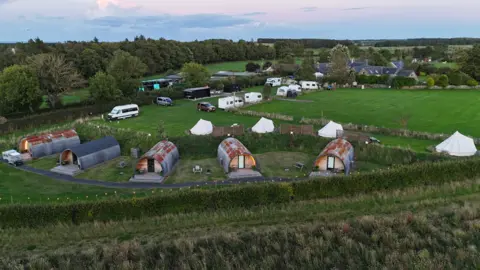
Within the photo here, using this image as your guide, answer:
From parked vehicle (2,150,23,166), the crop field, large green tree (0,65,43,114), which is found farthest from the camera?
large green tree (0,65,43,114)

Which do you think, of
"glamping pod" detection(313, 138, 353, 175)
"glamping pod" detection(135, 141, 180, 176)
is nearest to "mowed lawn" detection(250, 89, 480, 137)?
"glamping pod" detection(313, 138, 353, 175)

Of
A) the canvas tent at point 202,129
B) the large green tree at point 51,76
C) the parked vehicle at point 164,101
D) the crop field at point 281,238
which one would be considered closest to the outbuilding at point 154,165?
the crop field at point 281,238

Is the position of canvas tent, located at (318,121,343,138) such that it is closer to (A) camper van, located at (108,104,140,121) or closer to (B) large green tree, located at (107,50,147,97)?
(A) camper van, located at (108,104,140,121)

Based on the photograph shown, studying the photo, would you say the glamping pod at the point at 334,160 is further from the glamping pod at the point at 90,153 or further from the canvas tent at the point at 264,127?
the glamping pod at the point at 90,153

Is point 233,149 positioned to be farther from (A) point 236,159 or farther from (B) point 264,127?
(B) point 264,127

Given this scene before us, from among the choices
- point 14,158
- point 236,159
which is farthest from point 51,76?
point 236,159

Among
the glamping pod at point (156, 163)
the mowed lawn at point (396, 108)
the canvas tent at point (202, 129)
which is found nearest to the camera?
the glamping pod at point (156, 163)
